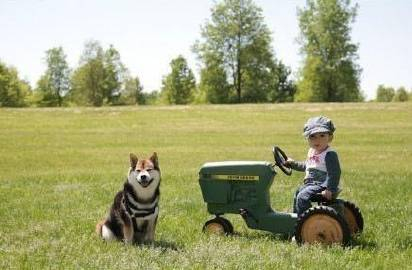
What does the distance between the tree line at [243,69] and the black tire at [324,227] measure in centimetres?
6572

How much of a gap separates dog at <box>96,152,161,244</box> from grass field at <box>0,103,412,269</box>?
26 centimetres

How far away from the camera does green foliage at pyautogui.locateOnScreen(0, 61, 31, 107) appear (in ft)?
272

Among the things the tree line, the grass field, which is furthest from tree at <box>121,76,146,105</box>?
the grass field

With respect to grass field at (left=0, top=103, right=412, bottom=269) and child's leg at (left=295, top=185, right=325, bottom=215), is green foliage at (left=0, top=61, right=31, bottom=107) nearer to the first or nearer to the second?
grass field at (left=0, top=103, right=412, bottom=269)

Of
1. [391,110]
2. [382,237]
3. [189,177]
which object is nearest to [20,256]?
[382,237]

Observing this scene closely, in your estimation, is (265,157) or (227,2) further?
(227,2)

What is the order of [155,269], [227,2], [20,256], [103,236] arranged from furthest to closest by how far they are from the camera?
[227,2]
[103,236]
[20,256]
[155,269]

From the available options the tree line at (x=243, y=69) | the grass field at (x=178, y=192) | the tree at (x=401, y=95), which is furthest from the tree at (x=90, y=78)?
the tree at (x=401, y=95)

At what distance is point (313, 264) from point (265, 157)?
1678 centimetres

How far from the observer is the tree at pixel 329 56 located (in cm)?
7256

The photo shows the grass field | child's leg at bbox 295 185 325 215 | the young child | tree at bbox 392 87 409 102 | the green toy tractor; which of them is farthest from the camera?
tree at bbox 392 87 409 102

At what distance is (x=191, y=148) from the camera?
29.4m

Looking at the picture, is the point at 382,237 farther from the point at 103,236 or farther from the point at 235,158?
the point at 235,158

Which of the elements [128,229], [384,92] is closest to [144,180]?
[128,229]
